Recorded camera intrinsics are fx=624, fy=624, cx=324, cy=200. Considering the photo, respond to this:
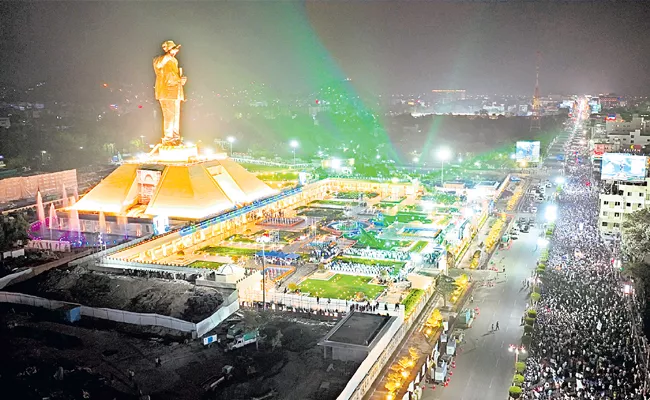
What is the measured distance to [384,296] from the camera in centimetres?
2431

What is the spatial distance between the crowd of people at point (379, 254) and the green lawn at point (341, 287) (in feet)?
10.5

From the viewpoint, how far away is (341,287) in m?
25.5

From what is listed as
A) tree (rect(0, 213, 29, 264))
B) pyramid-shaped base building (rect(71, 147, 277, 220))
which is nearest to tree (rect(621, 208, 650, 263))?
pyramid-shaped base building (rect(71, 147, 277, 220))

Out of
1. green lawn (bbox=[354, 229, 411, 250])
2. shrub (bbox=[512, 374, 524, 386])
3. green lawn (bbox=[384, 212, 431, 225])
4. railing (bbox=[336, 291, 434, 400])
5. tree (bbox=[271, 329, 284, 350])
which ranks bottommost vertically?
shrub (bbox=[512, 374, 524, 386])

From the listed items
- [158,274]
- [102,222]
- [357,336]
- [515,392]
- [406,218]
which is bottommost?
[515,392]

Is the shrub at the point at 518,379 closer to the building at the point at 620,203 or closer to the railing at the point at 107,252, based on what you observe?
the railing at the point at 107,252

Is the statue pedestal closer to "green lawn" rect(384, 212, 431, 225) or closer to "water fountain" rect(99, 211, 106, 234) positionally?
"water fountain" rect(99, 211, 106, 234)

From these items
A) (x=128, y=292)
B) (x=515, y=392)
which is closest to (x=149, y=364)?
(x=128, y=292)

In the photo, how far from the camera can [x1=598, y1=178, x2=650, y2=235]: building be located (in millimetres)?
33938

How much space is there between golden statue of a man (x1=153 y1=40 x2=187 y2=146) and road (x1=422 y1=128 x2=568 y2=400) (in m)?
19.6

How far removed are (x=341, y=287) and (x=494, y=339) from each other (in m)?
6.89

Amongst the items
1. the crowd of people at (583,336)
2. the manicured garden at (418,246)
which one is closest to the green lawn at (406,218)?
the manicured garden at (418,246)

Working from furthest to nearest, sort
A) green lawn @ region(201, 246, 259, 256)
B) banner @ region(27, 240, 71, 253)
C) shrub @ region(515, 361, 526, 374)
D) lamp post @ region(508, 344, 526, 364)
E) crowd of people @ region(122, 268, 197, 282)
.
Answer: green lawn @ region(201, 246, 259, 256), banner @ region(27, 240, 71, 253), crowd of people @ region(122, 268, 197, 282), lamp post @ region(508, 344, 526, 364), shrub @ region(515, 361, 526, 374)

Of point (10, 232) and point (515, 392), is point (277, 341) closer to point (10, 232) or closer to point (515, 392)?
point (515, 392)
